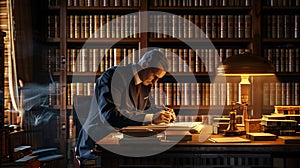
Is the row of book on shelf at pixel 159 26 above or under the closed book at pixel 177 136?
above

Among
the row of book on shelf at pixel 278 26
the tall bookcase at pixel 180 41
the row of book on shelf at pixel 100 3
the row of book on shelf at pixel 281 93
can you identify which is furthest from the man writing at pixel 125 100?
the row of book on shelf at pixel 278 26

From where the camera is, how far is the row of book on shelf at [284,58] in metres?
4.27

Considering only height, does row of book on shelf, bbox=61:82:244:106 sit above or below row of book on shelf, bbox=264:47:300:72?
below

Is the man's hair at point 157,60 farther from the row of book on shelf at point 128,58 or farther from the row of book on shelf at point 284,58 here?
the row of book on shelf at point 284,58

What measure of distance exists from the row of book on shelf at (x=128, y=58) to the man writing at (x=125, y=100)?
813 millimetres

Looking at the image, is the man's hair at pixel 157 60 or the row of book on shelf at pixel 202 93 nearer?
the man's hair at pixel 157 60

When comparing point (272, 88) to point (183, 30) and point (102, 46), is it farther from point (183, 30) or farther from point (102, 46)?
point (102, 46)

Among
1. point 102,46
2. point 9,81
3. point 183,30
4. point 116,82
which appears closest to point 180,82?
point 183,30

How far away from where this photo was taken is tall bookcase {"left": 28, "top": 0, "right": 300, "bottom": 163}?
13.8ft

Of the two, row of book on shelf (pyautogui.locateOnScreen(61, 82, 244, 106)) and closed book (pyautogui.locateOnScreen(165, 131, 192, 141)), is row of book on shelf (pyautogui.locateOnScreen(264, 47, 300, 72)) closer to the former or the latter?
row of book on shelf (pyautogui.locateOnScreen(61, 82, 244, 106))

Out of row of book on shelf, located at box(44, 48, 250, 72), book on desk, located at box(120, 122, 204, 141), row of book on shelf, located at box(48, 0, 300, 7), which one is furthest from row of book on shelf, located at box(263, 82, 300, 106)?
book on desk, located at box(120, 122, 204, 141)

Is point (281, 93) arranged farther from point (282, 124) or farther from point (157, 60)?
point (282, 124)

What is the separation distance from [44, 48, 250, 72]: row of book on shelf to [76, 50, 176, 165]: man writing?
813mm

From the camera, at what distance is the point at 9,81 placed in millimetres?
3906
